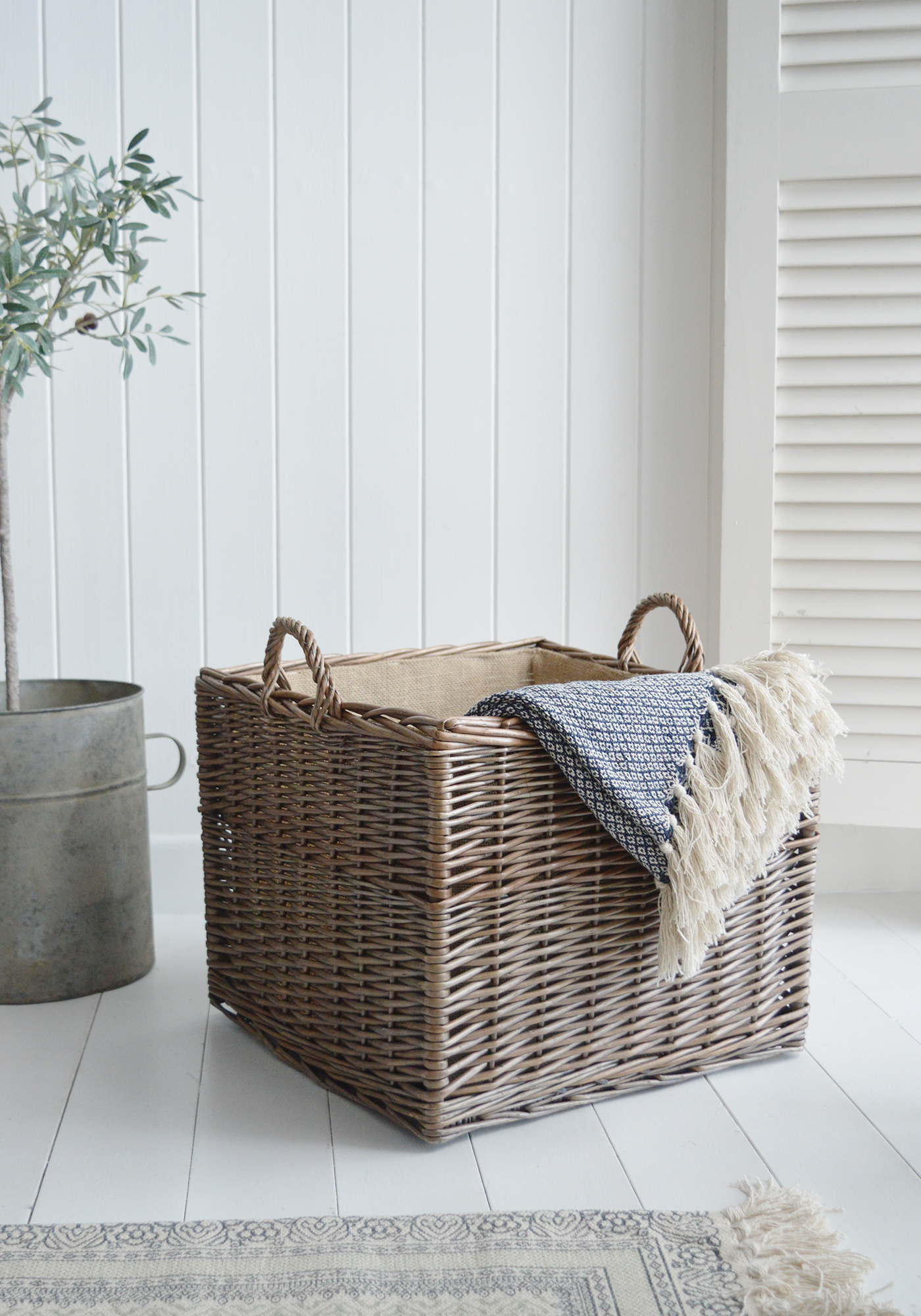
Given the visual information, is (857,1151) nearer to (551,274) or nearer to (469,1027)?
(469,1027)

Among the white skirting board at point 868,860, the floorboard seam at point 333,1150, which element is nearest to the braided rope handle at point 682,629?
the floorboard seam at point 333,1150

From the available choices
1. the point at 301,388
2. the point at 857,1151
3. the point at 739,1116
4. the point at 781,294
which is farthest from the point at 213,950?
the point at 781,294

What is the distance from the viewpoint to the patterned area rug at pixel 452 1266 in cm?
86

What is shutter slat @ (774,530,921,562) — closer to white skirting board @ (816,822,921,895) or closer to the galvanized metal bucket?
white skirting board @ (816,822,921,895)

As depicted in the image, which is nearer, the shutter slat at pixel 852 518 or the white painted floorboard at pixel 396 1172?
the white painted floorboard at pixel 396 1172

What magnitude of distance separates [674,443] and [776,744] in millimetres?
800

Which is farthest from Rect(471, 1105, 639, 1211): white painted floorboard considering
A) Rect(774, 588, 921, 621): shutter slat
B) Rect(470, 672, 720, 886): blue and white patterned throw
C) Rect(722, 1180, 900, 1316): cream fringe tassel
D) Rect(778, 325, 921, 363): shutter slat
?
Rect(778, 325, 921, 363): shutter slat

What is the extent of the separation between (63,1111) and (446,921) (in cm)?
46

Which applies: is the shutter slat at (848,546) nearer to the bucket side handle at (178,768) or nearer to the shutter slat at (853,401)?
the shutter slat at (853,401)

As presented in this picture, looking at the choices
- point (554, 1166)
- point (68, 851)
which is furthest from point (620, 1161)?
point (68, 851)

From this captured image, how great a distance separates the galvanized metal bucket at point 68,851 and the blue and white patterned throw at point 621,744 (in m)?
0.62

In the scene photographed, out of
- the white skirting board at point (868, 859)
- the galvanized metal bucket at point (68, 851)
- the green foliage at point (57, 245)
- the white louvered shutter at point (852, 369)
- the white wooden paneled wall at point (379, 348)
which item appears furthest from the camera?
the white skirting board at point (868, 859)

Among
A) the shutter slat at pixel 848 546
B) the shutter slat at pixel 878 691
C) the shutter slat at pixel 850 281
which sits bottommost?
the shutter slat at pixel 878 691

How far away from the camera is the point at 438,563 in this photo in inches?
72.3
